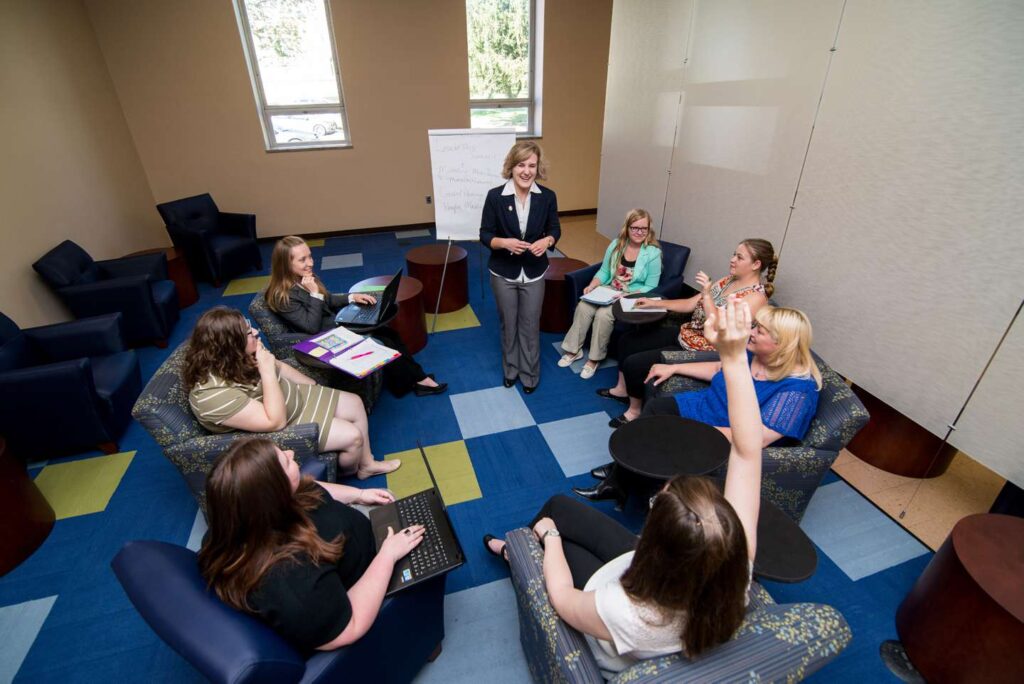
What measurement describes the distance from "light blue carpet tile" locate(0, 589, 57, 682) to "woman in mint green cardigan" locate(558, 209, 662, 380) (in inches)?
76.5

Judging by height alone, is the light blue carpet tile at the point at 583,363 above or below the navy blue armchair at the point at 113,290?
below

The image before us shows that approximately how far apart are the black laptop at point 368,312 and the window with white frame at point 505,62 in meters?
4.31

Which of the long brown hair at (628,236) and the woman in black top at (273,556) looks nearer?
the woman in black top at (273,556)

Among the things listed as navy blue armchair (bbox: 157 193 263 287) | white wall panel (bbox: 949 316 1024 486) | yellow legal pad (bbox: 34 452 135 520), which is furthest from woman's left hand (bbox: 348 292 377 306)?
white wall panel (bbox: 949 316 1024 486)

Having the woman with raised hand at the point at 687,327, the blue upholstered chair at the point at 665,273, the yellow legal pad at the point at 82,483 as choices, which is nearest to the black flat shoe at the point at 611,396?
the woman with raised hand at the point at 687,327

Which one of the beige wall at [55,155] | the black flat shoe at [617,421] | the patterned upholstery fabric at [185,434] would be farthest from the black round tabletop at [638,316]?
the beige wall at [55,155]

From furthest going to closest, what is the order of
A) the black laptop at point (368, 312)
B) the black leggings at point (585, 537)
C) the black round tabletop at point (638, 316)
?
the black round tabletop at point (638, 316) < the black laptop at point (368, 312) < the black leggings at point (585, 537)

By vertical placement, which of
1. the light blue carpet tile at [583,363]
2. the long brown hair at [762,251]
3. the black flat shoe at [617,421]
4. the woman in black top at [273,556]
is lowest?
the black flat shoe at [617,421]

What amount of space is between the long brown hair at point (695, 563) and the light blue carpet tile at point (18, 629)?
1310 mm

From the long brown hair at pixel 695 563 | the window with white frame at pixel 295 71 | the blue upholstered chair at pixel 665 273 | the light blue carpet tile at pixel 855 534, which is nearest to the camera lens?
the long brown hair at pixel 695 563

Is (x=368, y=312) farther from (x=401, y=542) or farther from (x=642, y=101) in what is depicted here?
(x=642, y=101)

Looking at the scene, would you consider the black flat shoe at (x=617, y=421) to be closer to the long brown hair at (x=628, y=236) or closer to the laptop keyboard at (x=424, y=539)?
the long brown hair at (x=628, y=236)

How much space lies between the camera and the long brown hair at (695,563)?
36.3 inches

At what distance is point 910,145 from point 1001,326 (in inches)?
36.0
